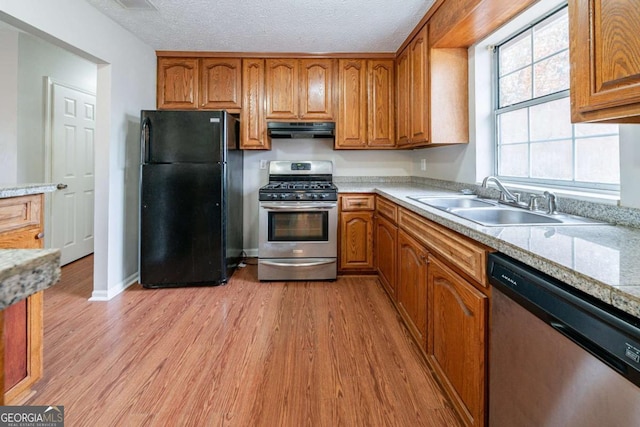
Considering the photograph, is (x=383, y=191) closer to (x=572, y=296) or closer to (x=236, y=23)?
(x=236, y=23)

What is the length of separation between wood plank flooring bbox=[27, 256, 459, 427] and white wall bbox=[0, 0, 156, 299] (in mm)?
394

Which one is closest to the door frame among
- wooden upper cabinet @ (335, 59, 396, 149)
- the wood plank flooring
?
the wood plank flooring

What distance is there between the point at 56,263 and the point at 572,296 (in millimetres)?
983

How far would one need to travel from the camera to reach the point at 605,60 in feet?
3.31

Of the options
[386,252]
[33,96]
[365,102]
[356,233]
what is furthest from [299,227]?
[33,96]

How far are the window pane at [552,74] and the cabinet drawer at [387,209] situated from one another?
3.73 feet

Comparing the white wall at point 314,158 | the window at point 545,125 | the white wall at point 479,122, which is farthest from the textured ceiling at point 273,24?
the white wall at point 314,158

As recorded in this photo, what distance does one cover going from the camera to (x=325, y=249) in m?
3.23

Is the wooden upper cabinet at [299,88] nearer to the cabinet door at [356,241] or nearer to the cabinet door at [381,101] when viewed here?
the cabinet door at [381,101]

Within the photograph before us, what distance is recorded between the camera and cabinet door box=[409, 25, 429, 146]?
2.71 m

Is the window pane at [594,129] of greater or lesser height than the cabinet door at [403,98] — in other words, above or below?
below

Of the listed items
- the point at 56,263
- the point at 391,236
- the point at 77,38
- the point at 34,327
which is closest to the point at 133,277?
the point at 34,327

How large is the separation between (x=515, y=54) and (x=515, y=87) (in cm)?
22

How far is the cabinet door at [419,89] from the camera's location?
8.89 feet
